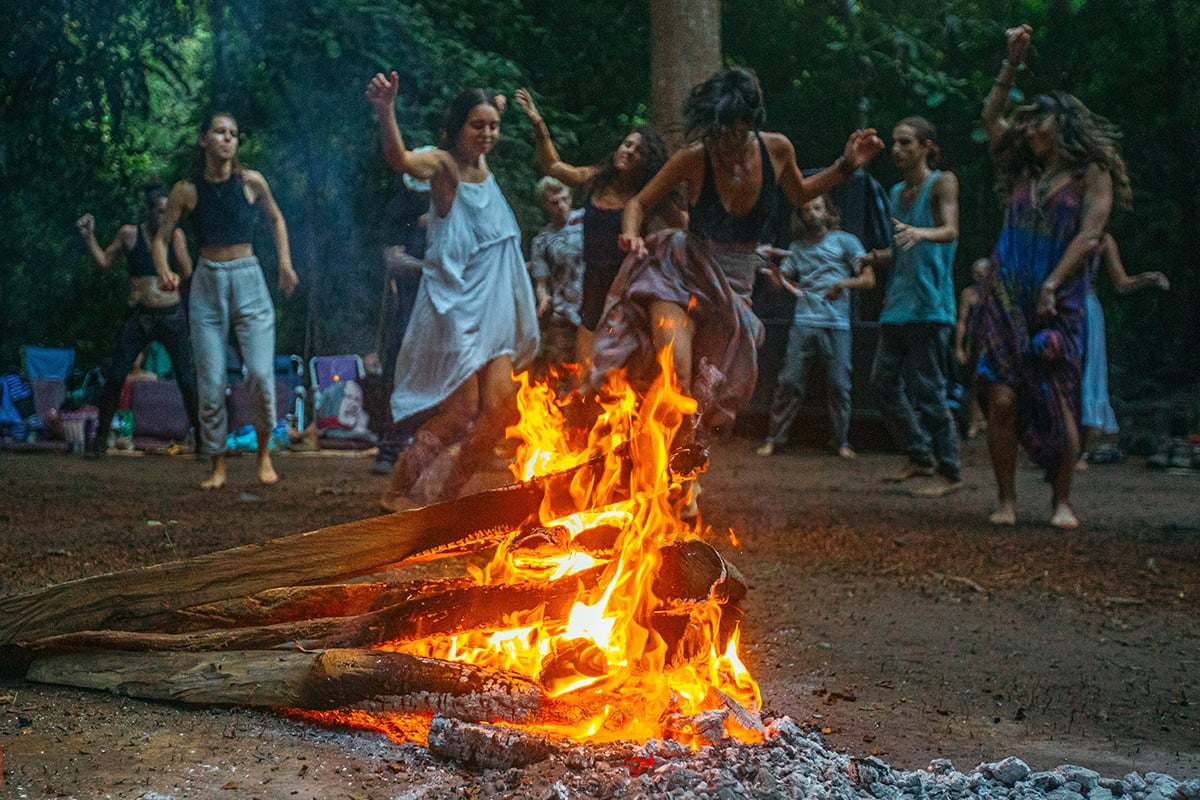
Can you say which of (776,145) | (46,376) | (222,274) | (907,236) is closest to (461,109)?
(776,145)

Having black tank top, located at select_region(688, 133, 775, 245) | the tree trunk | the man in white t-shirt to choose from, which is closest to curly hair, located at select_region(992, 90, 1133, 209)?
the tree trunk

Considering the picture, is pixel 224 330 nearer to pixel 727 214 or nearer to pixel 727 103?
pixel 727 214

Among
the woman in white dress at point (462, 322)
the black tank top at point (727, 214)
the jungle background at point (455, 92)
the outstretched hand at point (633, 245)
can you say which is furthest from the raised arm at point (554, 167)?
the jungle background at point (455, 92)

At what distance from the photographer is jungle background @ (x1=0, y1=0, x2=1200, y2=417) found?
1127 centimetres

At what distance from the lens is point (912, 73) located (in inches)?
539

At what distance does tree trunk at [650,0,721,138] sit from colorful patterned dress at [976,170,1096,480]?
2112 mm

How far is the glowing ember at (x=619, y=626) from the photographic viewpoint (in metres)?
3.01

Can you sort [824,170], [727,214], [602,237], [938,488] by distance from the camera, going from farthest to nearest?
[938,488] < [602,237] < [727,214] < [824,170]

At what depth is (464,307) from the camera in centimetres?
638

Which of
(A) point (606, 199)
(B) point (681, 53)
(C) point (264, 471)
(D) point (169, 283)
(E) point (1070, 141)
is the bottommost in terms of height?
(C) point (264, 471)

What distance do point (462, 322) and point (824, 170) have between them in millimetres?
2143

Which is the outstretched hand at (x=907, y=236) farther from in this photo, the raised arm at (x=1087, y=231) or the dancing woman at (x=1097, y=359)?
the dancing woman at (x=1097, y=359)

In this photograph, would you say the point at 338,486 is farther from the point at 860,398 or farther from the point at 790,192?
the point at 860,398

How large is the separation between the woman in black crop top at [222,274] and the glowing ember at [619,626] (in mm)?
4743
